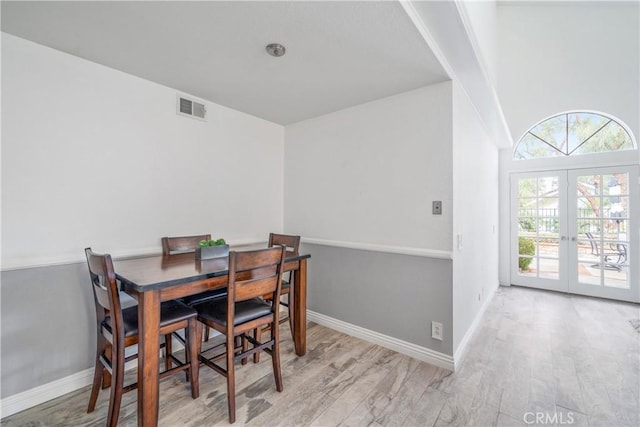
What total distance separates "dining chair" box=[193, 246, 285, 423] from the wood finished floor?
0.77ft

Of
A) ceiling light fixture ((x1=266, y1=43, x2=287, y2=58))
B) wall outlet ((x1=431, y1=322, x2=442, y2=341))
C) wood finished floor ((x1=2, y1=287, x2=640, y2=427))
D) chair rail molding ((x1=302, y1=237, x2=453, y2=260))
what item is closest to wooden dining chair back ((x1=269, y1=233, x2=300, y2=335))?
wood finished floor ((x1=2, y1=287, x2=640, y2=427))

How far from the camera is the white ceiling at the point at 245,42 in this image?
1.49 metres

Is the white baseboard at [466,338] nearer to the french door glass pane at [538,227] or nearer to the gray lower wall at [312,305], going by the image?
the gray lower wall at [312,305]

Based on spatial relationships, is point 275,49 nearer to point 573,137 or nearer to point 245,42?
point 245,42

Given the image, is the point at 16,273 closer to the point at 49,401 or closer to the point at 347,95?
the point at 49,401

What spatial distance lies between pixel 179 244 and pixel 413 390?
2.12m

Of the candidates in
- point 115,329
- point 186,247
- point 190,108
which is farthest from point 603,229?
point 115,329

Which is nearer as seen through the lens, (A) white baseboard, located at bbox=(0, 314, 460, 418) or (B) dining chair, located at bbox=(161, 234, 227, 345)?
(A) white baseboard, located at bbox=(0, 314, 460, 418)

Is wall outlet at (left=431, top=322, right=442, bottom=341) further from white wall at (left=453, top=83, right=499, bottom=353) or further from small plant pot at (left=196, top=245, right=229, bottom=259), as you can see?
small plant pot at (left=196, top=245, right=229, bottom=259)

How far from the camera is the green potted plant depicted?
2002 millimetres

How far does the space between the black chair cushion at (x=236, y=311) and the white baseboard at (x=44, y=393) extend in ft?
2.97

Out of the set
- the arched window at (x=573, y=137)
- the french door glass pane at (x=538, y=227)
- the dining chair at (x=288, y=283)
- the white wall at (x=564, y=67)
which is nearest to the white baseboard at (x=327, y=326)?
the dining chair at (x=288, y=283)

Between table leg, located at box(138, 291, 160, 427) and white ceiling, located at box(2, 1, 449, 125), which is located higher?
white ceiling, located at box(2, 1, 449, 125)

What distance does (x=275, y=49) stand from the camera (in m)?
1.83
